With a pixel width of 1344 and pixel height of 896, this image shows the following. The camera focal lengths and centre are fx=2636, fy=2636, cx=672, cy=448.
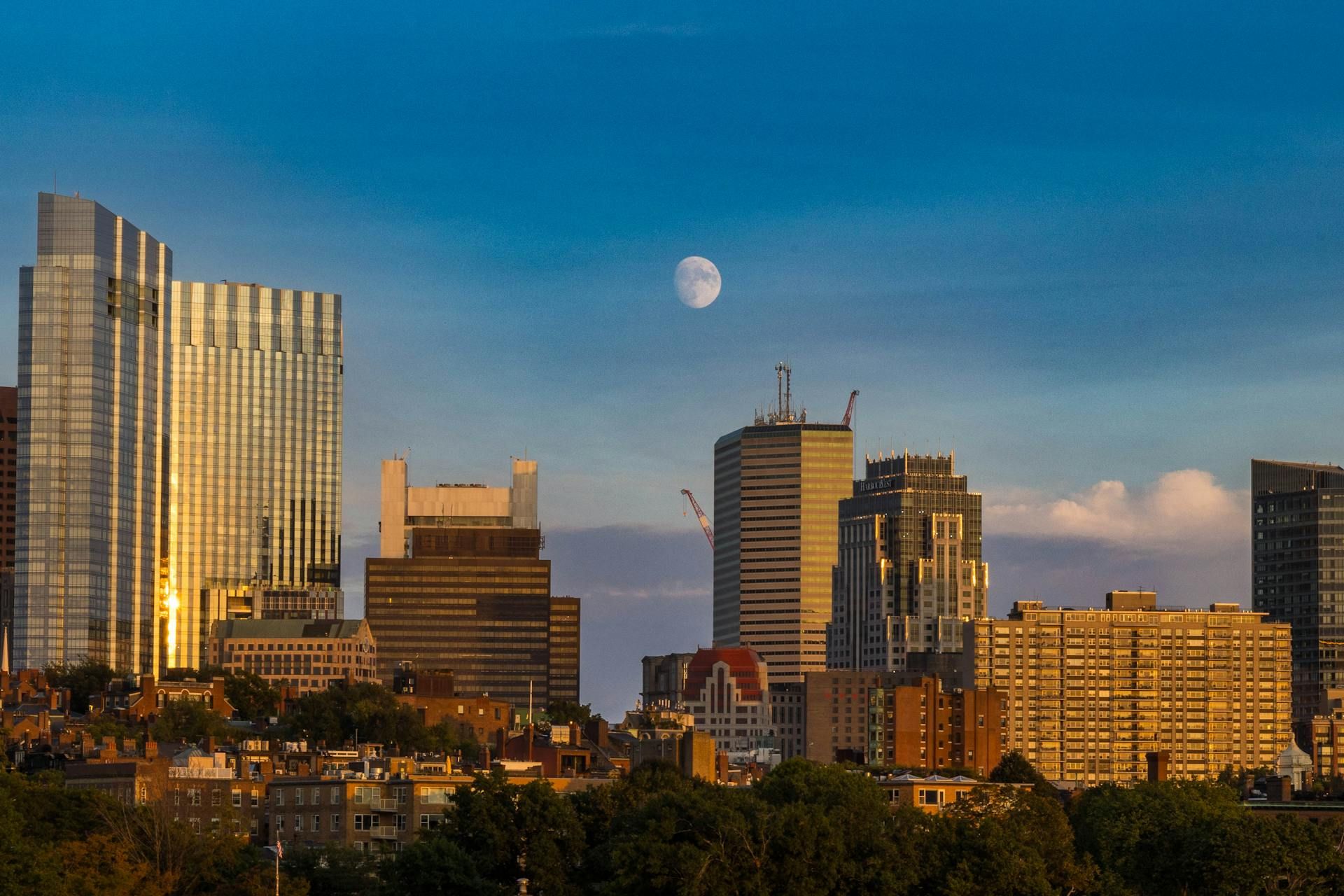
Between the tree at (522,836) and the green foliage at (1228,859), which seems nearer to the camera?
the green foliage at (1228,859)

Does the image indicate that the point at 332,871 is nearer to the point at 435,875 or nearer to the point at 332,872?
the point at 332,872

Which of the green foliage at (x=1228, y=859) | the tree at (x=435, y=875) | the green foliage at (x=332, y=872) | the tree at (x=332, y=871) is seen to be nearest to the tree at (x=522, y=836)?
the tree at (x=435, y=875)

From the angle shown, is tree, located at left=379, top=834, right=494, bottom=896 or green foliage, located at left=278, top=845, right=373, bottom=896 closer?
tree, located at left=379, top=834, right=494, bottom=896

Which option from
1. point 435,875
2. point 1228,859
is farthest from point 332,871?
point 1228,859

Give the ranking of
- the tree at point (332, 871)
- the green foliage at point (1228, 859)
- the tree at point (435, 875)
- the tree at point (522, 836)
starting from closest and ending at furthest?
the tree at point (435, 875) < the green foliage at point (1228, 859) < the tree at point (522, 836) < the tree at point (332, 871)

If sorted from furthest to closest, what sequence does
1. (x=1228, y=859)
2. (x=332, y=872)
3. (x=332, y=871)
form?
(x=332, y=871), (x=332, y=872), (x=1228, y=859)

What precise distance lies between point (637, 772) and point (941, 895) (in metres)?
52.3

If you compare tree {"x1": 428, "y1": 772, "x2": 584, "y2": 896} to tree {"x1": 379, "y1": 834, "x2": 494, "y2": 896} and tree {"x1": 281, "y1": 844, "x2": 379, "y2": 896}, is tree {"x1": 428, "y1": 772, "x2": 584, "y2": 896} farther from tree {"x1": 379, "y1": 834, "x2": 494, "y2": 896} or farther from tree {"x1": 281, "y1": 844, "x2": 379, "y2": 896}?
tree {"x1": 281, "y1": 844, "x2": 379, "y2": 896}

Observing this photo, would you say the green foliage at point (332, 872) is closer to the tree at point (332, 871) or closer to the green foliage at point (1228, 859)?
the tree at point (332, 871)

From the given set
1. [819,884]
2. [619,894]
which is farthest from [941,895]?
[619,894]

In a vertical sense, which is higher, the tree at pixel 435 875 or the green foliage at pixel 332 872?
the tree at pixel 435 875

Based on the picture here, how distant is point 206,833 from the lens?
541 ft

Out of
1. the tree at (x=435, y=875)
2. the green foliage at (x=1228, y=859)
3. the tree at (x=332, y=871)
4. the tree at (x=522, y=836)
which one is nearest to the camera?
the tree at (x=435, y=875)

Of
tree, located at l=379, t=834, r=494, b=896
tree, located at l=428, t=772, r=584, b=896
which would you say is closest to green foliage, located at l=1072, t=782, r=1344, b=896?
tree, located at l=428, t=772, r=584, b=896
